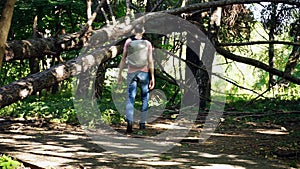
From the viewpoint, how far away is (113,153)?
518 centimetres

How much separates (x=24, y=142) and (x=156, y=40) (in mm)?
4703

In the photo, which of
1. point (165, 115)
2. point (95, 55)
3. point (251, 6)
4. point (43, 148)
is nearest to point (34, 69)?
point (165, 115)

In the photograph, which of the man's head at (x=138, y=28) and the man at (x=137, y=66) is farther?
the man's head at (x=138, y=28)

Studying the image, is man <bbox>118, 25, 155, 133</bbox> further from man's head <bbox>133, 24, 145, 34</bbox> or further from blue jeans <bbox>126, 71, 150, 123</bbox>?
man's head <bbox>133, 24, 145, 34</bbox>

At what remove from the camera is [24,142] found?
5.98 metres

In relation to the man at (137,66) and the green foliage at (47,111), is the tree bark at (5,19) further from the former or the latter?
the green foliage at (47,111)

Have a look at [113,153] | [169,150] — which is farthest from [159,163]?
[169,150]

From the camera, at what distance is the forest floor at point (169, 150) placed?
4.63 meters

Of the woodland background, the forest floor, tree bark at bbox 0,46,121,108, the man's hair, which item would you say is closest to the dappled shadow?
the forest floor

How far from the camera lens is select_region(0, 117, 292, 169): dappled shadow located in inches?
181

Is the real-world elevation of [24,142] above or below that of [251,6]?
below

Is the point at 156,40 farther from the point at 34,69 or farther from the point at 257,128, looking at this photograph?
the point at 34,69

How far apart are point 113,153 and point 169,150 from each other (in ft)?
2.52

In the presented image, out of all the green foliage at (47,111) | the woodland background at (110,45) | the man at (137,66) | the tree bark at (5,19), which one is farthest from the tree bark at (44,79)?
the green foliage at (47,111)
